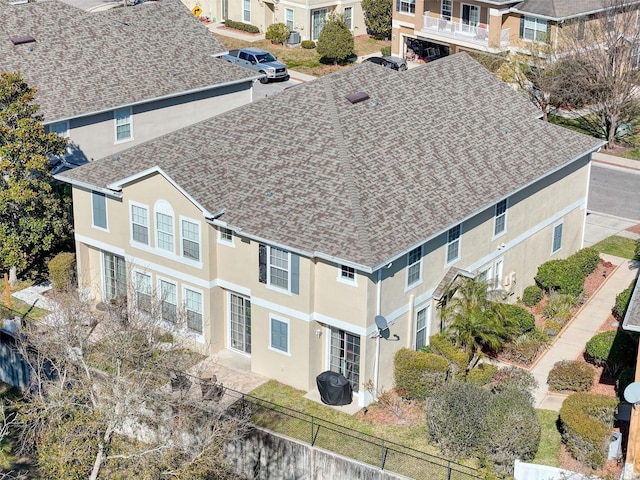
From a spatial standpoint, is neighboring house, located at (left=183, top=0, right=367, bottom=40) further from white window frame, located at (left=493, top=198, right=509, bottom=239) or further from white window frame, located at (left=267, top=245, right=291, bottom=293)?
white window frame, located at (left=267, top=245, right=291, bottom=293)

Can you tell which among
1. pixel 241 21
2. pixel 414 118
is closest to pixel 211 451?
pixel 414 118

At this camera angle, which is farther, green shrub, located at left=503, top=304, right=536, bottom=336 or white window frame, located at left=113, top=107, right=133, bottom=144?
white window frame, located at left=113, top=107, right=133, bottom=144

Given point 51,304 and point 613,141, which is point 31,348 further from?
point 613,141

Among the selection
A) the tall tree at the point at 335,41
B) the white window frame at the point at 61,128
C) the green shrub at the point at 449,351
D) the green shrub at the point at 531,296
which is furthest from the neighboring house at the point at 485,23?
the green shrub at the point at 449,351

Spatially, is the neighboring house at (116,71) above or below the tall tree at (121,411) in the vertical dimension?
above

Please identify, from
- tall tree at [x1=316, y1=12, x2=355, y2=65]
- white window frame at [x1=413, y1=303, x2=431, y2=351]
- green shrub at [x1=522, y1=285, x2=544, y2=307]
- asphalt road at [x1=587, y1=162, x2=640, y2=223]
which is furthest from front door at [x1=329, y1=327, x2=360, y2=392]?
tall tree at [x1=316, y1=12, x2=355, y2=65]

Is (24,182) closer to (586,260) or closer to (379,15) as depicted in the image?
(586,260)

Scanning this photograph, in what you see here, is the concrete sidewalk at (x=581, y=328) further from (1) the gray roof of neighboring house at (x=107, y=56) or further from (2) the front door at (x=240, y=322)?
(1) the gray roof of neighboring house at (x=107, y=56)
